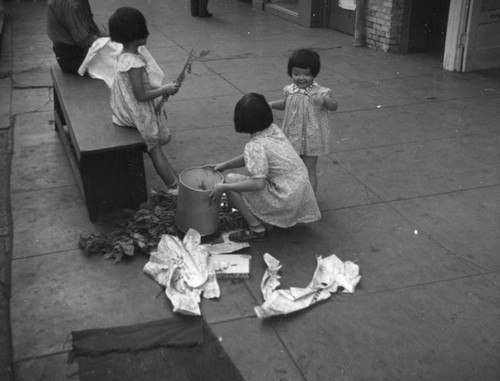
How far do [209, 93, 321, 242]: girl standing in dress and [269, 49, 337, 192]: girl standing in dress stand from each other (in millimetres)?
462

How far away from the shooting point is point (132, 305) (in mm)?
3932

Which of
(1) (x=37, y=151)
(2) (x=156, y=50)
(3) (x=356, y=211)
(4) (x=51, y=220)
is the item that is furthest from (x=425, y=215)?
(2) (x=156, y=50)

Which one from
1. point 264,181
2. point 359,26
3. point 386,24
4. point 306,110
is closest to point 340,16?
point 359,26

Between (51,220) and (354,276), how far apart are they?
226cm

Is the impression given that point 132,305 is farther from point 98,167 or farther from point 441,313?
point 441,313

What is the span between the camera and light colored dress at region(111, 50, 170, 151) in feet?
16.1

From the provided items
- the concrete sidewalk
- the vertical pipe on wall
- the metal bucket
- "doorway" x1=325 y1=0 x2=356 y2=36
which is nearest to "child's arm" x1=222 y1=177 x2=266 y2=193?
the metal bucket

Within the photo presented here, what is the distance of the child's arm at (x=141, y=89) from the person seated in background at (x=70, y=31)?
5.77ft

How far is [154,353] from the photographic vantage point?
3523mm

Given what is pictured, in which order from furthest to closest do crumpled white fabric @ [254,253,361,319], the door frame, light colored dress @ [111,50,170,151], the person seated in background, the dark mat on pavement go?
the door frame, the person seated in background, light colored dress @ [111,50,170,151], crumpled white fabric @ [254,253,361,319], the dark mat on pavement

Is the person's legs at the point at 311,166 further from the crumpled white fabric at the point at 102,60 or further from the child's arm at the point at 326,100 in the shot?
the crumpled white fabric at the point at 102,60

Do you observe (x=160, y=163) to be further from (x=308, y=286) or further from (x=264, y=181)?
(x=308, y=286)

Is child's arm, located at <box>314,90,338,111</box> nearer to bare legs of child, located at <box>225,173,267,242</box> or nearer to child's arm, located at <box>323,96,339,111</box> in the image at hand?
child's arm, located at <box>323,96,339,111</box>

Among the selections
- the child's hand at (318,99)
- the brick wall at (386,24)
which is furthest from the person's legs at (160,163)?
the brick wall at (386,24)
